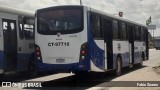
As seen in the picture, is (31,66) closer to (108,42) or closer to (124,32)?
(108,42)

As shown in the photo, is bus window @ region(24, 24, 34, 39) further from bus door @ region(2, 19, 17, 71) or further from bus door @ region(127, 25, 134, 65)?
bus door @ region(127, 25, 134, 65)

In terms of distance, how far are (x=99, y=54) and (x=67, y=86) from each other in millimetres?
2042

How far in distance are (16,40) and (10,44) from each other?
0.56 m

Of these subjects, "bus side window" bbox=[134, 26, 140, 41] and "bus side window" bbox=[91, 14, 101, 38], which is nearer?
"bus side window" bbox=[91, 14, 101, 38]

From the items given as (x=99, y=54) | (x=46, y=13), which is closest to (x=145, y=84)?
(x=99, y=54)

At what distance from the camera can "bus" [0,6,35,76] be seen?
1571 centimetres

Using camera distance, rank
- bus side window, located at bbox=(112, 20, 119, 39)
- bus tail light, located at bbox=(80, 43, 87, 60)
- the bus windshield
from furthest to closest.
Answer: bus side window, located at bbox=(112, 20, 119, 39), the bus windshield, bus tail light, located at bbox=(80, 43, 87, 60)

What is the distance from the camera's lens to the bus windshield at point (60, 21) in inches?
570

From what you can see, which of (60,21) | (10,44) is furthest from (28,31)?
(60,21)

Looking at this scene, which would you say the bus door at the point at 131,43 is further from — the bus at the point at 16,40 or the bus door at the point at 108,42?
the bus at the point at 16,40

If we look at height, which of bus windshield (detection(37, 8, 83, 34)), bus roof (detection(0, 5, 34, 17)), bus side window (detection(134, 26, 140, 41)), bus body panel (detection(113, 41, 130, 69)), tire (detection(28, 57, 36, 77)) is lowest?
tire (detection(28, 57, 36, 77))

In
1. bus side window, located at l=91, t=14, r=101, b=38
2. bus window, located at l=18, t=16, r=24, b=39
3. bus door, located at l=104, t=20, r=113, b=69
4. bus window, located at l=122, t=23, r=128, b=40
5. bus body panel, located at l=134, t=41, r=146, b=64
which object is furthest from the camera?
bus body panel, located at l=134, t=41, r=146, b=64

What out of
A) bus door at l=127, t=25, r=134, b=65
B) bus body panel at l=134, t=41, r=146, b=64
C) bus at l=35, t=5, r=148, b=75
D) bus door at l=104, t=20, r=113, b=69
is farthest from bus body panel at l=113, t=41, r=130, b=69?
bus body panel at l=134, t=41, r=146, b=64

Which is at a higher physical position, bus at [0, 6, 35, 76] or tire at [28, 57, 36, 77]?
bus at [0, 6, 35, 76]
